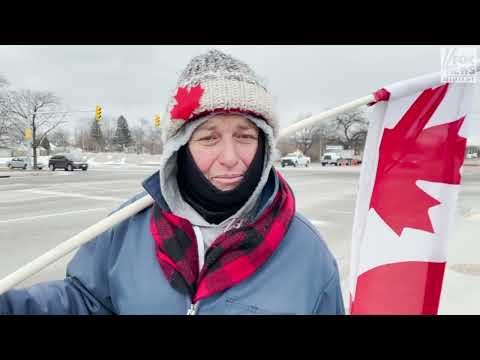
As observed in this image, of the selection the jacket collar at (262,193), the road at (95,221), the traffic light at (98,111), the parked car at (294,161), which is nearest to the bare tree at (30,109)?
the traffic light at (98,111)

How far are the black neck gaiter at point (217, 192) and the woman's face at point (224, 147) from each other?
0.06 ft

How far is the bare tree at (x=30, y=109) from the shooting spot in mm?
25203

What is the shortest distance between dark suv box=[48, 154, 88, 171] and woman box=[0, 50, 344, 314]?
2981 centimetres

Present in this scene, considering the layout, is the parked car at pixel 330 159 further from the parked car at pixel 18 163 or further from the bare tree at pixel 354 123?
the bare tree at pixel 354 123

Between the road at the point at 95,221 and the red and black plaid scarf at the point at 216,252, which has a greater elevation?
the red and black plaid scarf at the point at 216,252

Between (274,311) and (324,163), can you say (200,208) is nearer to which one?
(274,311)

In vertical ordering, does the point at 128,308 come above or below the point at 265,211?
below

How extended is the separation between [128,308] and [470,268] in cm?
449

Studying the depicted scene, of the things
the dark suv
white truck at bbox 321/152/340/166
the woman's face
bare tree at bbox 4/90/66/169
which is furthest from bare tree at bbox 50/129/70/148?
the woman's face

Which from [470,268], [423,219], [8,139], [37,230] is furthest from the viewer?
[8,139]

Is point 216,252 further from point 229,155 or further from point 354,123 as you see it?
point 354,123

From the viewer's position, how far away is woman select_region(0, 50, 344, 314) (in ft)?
3.82

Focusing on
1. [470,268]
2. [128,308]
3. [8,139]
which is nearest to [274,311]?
[128,308]
